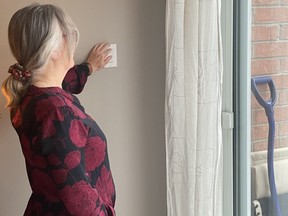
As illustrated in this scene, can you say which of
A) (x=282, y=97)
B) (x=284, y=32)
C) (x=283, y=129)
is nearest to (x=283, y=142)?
(x=283, y=129)

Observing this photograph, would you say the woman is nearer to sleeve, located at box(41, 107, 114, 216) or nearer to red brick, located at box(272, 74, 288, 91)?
sleeve, located at box(41, 107, 114, 216)

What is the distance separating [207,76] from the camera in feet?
6.61

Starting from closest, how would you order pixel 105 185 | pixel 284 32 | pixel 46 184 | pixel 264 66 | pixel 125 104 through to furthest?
pixel 46 184 → pixel 105 185 → pixel 284 32 → pixel 264 66 → pixel 125 104

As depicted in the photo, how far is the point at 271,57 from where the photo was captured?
2098 mm

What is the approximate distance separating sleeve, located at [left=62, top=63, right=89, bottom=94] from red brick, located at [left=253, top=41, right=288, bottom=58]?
0.75 m

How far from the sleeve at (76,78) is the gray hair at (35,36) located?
1.32 feet

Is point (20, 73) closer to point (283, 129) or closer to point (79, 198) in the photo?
point (79, 198)

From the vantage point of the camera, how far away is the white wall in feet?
6.72

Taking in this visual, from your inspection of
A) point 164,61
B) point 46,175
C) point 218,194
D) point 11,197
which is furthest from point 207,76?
point 11,197

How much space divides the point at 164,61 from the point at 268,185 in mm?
735

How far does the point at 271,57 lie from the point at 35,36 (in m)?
1.04

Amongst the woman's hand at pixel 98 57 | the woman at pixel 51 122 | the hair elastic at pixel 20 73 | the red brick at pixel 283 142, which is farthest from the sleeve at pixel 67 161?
the red brick at pixel 283 142

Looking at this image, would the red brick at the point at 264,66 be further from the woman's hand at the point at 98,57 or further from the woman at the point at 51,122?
the woman at the point at 51,122

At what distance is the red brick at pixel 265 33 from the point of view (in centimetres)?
206
